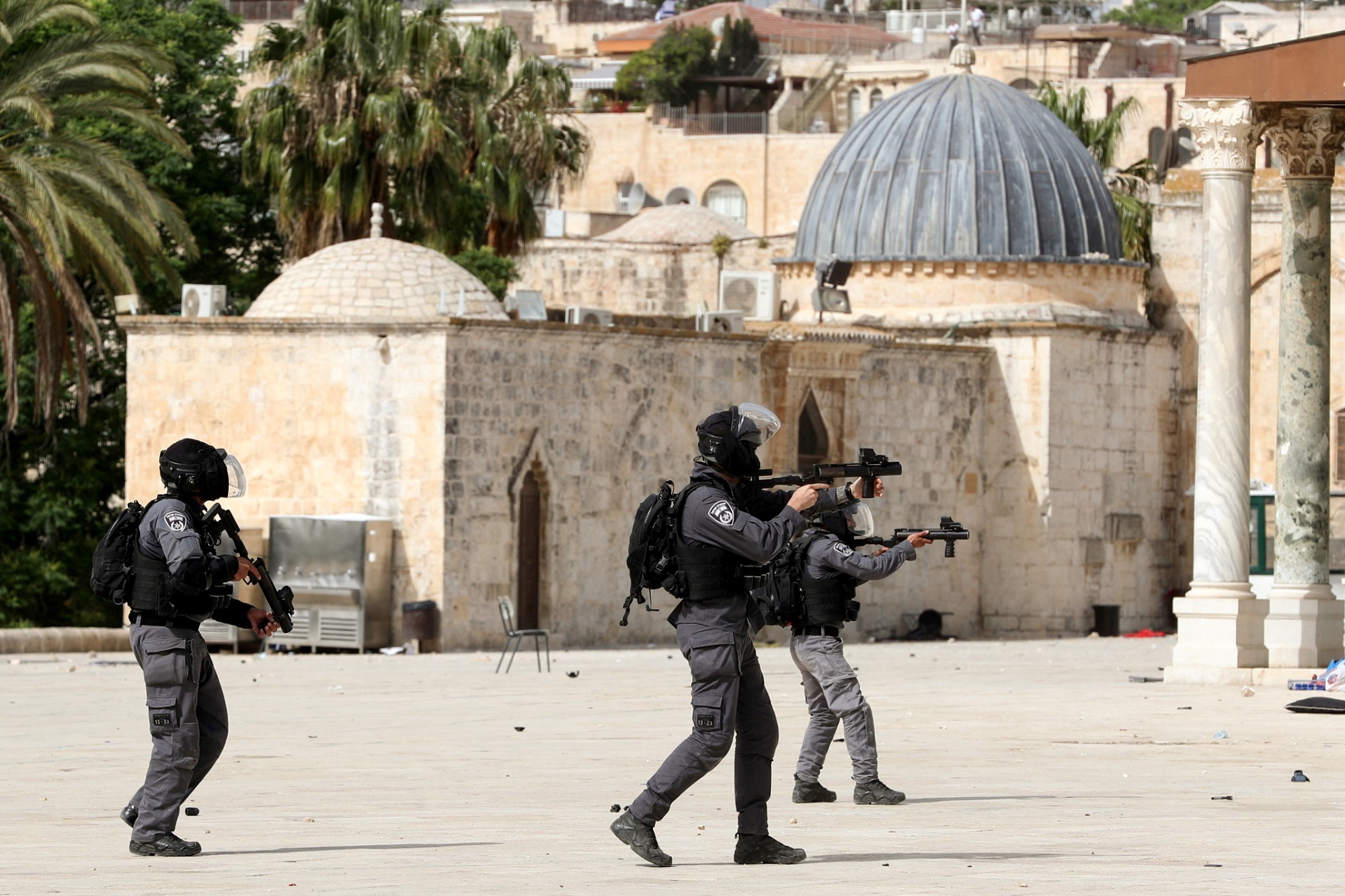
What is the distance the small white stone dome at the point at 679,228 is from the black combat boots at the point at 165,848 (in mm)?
34565

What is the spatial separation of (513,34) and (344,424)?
14.6 m

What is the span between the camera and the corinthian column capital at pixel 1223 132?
766 inches

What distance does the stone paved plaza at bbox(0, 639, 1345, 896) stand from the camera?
867cm

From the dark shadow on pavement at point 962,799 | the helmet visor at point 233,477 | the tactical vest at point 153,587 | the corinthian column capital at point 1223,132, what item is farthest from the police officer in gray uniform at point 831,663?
the corinthian column capital at point 1223,132

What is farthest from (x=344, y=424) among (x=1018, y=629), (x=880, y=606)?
(x=1018, y=629)

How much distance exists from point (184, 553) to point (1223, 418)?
11.6 m

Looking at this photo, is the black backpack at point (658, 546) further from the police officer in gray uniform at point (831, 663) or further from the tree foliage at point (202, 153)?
the tree foliage at point (202, 153)

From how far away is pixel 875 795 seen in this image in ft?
36.6

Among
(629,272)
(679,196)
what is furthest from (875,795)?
(679,196)

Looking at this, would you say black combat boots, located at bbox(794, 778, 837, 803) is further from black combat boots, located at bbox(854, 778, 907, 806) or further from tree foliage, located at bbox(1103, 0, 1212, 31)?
tree foliage, located at bbox(1103, 0, 1212, 31)

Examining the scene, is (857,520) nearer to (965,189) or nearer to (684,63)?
(965,189)

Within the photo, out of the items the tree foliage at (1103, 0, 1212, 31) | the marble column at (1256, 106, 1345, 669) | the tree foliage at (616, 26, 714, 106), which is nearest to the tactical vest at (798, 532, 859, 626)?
the marble column at (1256, 106, 1345, 669)

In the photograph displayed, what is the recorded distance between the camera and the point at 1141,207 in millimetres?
39000

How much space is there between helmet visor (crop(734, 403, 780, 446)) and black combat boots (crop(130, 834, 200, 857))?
2.51m
